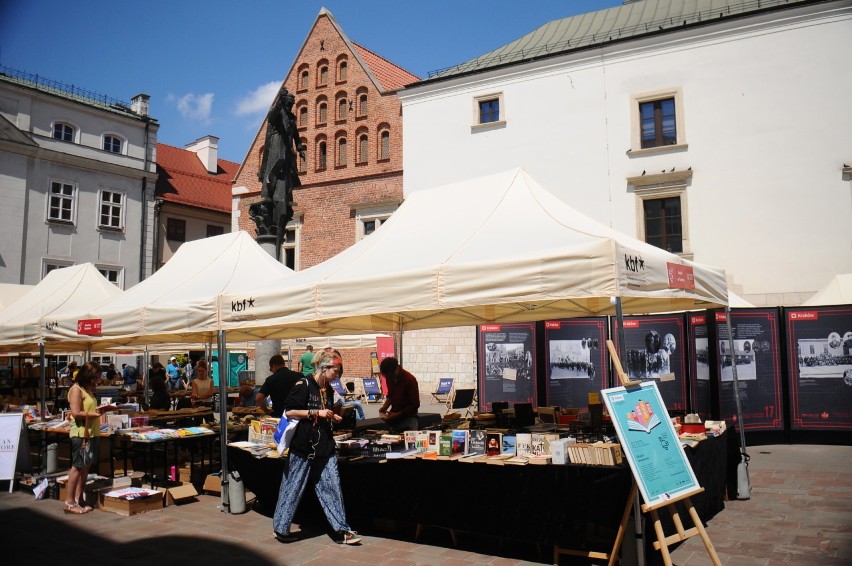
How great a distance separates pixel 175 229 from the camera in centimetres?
→ 3453

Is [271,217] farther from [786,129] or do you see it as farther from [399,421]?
[786,129]

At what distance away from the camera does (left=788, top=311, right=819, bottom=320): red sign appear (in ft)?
38.2

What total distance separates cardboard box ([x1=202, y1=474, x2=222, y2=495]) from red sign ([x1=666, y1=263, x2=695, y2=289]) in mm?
5944

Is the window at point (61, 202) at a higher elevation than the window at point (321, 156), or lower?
lower

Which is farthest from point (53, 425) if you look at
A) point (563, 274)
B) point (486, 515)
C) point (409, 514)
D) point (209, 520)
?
point (563, 274)

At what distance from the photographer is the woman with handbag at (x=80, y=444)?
741 cm

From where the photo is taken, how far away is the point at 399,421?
7918 millimetres

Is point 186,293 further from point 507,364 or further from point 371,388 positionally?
point 371,388

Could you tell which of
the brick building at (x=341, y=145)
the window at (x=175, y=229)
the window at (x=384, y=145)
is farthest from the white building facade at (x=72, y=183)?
the window at (x=384, y=145)

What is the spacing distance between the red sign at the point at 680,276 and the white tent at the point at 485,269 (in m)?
0.01

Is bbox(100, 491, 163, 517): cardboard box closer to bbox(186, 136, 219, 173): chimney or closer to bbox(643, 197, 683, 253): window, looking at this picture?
bbox(643, 197, 683, 253): window

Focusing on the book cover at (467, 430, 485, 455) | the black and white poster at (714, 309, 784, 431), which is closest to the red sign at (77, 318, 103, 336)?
the book cover at (467, 430, 485, 455)

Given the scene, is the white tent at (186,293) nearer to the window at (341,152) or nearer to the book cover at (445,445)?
the book cover at (445,445)

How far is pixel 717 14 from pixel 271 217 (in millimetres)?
14714
